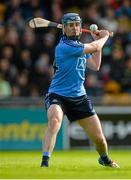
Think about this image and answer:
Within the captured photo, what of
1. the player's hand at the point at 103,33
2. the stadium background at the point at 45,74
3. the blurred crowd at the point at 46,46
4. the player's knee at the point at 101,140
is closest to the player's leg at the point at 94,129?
the player's knee at the point at 101,140

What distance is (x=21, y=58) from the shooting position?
22.2m

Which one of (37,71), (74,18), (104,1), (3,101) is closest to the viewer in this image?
(74,18)

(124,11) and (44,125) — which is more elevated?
(124,11)

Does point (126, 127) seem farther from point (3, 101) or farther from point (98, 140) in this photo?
point (98, 140)

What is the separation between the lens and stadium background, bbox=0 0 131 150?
2061cm

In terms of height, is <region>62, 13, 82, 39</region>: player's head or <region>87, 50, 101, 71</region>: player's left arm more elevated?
<region>62, 13, 82, 39</region>: player's head

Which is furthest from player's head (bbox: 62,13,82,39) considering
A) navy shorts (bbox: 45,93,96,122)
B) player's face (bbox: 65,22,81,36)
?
navy shorts (bbox: 45,93,96,122)

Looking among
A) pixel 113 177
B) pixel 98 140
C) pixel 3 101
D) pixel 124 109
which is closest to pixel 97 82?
pixel 124 109

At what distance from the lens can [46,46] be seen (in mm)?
22406

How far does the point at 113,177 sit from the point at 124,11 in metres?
13.5

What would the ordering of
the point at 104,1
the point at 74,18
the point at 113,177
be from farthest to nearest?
the point at 104,1 → the point at 74,18 → the point at 113,177

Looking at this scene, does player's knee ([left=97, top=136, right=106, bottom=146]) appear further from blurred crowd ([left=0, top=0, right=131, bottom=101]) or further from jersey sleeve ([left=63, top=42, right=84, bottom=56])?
blurred crowd ([left=0, top=0, right=131, bottom=101])

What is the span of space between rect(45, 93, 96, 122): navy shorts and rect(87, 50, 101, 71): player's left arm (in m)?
0.59

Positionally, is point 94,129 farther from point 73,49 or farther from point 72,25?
point 72,25
